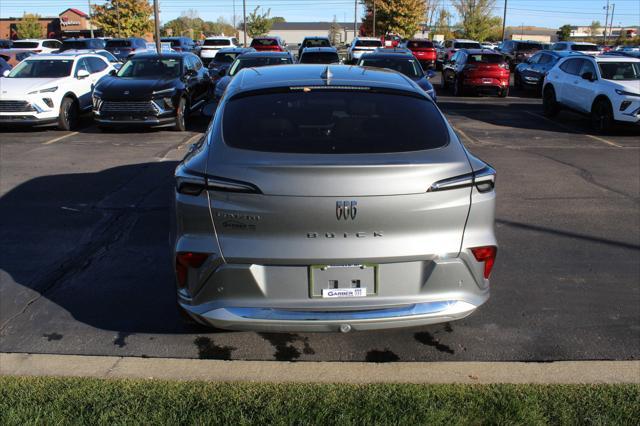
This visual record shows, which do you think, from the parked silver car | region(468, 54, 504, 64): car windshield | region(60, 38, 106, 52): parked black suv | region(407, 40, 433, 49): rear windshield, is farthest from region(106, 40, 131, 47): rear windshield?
the parked silver car

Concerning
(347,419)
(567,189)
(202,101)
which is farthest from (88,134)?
(347,419)

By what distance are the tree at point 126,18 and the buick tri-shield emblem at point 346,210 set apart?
54962mm

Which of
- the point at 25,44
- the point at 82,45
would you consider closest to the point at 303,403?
the point at 82,45

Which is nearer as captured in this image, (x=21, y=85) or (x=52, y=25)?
(x=21, y=85)

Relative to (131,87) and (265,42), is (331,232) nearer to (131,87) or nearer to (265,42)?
(131,87)

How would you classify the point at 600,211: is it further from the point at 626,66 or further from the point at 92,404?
the point at 626,66

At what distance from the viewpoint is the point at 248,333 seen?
4.41 metres

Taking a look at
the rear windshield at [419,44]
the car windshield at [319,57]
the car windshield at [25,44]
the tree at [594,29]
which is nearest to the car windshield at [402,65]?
the car windshield at [319,57]

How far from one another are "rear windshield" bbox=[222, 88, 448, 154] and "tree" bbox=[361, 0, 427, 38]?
58697 mm

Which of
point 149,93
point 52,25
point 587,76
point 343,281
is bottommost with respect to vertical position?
point 343,281

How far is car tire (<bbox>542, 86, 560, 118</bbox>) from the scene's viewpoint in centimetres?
1638

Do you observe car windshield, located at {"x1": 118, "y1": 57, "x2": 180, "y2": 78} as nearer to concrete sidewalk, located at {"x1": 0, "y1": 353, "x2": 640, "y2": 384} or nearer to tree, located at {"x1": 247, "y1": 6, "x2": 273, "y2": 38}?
concrete sidewalk, located at {"x1": 0, "y1": 353, "x2": 640, "y2": 384}

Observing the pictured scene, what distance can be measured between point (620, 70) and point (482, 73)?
706 cm

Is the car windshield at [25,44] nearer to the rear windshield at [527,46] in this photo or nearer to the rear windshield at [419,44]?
the rear windshield at [419,44]
